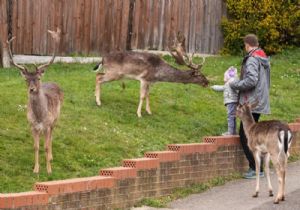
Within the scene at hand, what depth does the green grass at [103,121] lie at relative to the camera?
1266 cm

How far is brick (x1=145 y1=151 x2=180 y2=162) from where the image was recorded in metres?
12.3

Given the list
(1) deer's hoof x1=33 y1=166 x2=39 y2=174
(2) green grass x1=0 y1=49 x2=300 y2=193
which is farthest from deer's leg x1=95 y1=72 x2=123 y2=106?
(1) deer's hoof x1=33 y1=166 x2=39 y2=174

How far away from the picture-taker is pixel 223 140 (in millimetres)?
13758

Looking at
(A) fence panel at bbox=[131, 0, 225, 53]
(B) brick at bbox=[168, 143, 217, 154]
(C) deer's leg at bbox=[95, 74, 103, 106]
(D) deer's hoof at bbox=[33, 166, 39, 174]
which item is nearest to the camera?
(D) deer's hoof at bbox=[33, 166, 39, 174]

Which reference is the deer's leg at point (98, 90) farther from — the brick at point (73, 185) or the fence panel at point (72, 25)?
the brick at point (73, 185)

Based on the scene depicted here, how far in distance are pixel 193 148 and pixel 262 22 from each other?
42.3 feet

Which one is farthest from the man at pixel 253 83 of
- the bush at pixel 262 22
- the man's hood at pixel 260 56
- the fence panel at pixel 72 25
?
the bush at pixel 262 22

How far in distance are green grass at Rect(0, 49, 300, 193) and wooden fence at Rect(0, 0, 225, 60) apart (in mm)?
1016

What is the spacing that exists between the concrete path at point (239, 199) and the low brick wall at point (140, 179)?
0.95ft

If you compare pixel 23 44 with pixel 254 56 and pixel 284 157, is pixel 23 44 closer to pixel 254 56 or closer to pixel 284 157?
pixel 254 56

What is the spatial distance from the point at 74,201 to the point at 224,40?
16.0 meters

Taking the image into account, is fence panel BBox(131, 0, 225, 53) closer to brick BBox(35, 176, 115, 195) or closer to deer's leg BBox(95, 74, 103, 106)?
deer's leg BBox(95, 74, 103, 106)

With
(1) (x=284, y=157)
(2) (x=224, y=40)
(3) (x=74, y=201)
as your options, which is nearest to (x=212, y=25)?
(2) (x=224, y=40)

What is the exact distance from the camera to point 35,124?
1284 centimetres
